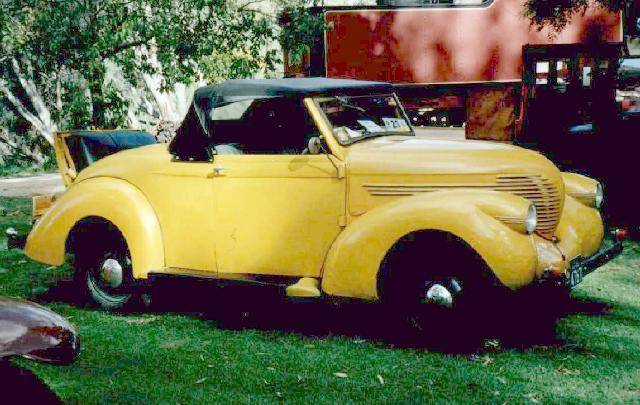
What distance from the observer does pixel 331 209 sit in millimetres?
4977

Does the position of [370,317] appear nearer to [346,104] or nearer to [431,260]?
[431,260]

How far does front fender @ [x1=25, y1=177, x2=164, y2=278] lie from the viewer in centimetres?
544

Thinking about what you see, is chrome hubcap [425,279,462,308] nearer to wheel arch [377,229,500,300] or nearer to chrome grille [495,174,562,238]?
wheel arch [377,229,500,300]

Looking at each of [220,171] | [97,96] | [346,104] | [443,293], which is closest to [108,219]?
[220,171]

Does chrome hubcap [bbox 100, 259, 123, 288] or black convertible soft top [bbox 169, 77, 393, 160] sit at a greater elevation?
black convertible soft top [bbox 169, 77, 393, 160]

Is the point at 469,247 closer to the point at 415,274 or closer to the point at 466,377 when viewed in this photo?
the point at 415,274

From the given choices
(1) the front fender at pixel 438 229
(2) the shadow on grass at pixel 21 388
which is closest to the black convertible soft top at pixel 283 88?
(1) the front fender at pixel 438 229

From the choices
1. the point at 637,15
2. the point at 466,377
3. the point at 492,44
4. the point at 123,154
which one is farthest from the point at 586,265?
the point at 492,44

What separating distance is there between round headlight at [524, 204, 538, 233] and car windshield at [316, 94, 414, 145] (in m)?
1.32

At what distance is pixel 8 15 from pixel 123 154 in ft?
20.8

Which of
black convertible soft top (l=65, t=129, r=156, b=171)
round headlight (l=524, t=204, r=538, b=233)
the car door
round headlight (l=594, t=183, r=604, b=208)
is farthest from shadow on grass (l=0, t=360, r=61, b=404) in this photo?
black convertible soft top (l=65, t=129, r=156, b=171)

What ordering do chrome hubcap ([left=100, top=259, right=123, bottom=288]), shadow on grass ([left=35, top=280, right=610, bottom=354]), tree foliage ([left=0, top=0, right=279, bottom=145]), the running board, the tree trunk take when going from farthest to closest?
the tree trunk, tree foliage ([left=0, top=0, right=279, bottom=145]), chrome hubcap ([left=100, top=259, right=123, bottom=288]), the running board, shadow on grass ([left=35, top=280, right=610, bottom=354])

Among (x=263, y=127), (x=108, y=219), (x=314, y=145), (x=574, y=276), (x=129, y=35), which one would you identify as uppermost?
(x=129, y=35)

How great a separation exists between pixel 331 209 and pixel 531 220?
4.24 ft
